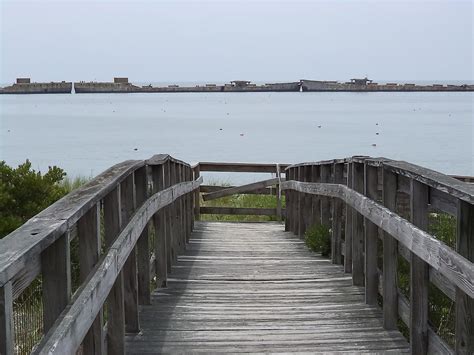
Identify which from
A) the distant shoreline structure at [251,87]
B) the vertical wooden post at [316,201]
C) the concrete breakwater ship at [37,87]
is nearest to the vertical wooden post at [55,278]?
the vertical wooden post at [316,201]

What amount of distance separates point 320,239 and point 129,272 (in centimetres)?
399

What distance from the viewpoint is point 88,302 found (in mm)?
3074

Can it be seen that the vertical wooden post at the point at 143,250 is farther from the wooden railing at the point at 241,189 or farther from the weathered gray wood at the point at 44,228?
the wooden railing at the point at 241,189

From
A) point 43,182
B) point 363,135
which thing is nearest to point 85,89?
point 363,135

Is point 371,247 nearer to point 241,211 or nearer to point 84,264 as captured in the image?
point 84,264

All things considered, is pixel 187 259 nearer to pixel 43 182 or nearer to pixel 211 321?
pixel 43 182

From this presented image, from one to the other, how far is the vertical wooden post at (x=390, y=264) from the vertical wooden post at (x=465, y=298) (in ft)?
4.98

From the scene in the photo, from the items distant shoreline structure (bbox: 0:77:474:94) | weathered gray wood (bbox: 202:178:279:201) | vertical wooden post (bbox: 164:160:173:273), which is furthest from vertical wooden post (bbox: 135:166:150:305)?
distant shoreline structure (bbox: 0:77:474:94)

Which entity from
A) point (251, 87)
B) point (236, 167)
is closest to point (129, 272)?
point (236, 167)

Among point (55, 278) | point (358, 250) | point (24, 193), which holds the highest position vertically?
point (55, 278)

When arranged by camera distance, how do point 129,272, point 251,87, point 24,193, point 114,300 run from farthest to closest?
1. point 251,87
2. point 24,193
3. point 129,272
4. point 114,300

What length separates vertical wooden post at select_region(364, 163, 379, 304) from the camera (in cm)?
588

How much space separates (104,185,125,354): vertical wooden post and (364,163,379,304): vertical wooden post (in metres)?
2.25

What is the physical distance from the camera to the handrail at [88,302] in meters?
2.58
